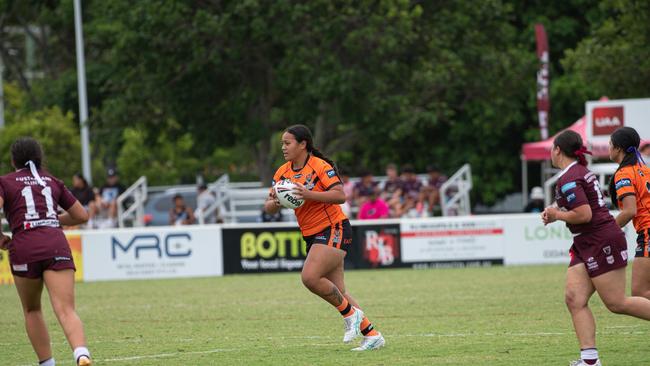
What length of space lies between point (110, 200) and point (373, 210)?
7743 millimetres

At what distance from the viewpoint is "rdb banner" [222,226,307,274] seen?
22.3 metres

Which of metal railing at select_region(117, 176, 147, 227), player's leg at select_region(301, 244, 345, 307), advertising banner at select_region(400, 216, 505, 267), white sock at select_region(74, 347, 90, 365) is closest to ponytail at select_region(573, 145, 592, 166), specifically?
player's leg at select_region(301, 244, 345, 307)

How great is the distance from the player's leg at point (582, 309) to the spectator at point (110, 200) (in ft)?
65.6

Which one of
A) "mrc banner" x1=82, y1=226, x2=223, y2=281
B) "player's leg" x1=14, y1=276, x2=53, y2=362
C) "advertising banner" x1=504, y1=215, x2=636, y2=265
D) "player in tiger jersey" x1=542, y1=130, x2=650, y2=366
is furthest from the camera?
"mrc banner" x1=82, y1=226, x2=223, y2=281

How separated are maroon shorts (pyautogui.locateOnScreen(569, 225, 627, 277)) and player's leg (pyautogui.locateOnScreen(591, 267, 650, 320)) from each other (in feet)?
0.15

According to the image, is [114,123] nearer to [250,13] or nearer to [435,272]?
[250,13]

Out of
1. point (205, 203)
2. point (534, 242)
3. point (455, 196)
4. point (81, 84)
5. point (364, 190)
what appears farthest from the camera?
point (81, 84)

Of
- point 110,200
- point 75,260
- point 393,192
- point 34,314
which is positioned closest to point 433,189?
point 393,192

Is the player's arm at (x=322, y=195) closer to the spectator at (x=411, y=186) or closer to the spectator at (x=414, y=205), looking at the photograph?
the spectator at (x=414, y=205)

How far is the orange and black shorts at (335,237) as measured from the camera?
1007cm

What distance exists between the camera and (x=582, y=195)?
814cm

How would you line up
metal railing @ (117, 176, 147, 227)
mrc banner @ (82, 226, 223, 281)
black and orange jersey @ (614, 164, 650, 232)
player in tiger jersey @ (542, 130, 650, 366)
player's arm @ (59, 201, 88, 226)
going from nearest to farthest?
player in tiger jersey @ (542, 130, 650, 366) → player's arm @ (59, 201, 88, 226) → black and orange jersey @ (614, 164, 650, 232) → mrc banner @ (82, 226, 223, 281) → metal railing @ (117, 176, 147, 227)

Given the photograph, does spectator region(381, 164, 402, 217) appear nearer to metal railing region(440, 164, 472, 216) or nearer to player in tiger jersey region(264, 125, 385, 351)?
metal railing region(440, 164, 472, 216)

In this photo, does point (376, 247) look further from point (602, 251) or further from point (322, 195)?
point (602, 251)
